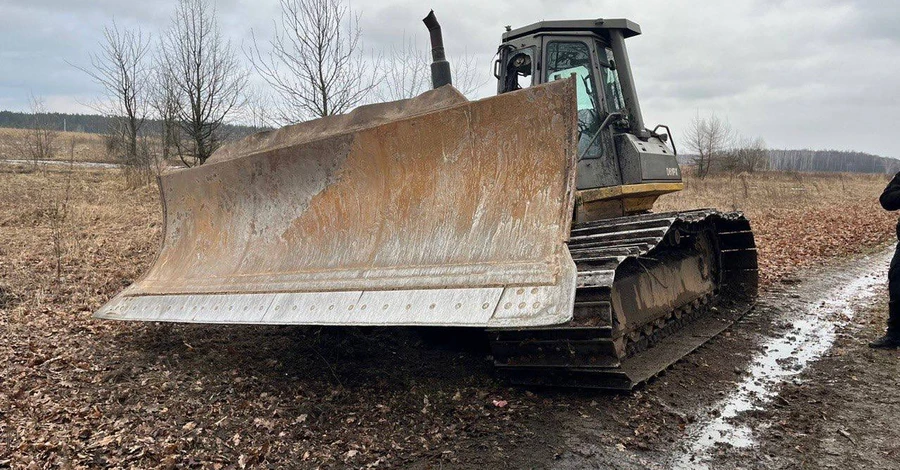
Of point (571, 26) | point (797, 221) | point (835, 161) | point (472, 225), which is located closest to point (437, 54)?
point (571, 26)

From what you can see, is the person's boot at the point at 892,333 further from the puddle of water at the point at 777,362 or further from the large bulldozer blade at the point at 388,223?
the large bulldozer blade at the point at 388,223

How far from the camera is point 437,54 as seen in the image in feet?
16.1

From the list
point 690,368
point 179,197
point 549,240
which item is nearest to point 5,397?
point 179,197

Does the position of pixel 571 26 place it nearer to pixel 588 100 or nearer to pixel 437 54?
pixel 588 100

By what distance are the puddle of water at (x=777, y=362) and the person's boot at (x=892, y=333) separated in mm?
338

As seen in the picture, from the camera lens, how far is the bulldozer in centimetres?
320

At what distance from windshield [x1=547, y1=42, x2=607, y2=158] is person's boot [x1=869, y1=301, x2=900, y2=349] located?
102 inches

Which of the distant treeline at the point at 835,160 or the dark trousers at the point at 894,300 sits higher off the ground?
the distant treeline at the point at 835,160

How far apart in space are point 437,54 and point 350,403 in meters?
2.60

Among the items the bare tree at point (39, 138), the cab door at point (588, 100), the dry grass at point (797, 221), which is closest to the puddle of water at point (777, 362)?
the dry grass at point (797, 221)

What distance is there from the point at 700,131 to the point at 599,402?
142 feet

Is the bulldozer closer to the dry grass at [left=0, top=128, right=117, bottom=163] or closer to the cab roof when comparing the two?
the cab roof

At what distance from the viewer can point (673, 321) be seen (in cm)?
545

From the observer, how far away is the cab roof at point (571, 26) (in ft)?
17.0
